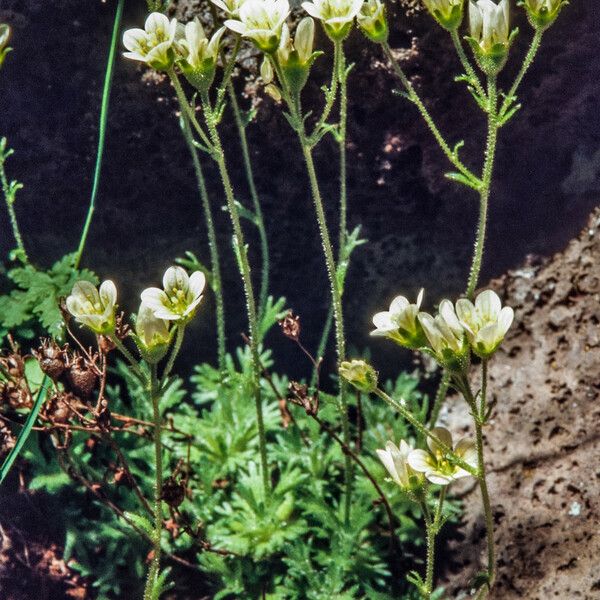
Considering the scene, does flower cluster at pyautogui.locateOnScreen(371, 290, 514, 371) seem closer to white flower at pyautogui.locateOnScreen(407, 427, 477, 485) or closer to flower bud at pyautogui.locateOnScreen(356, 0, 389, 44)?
white flower at pyautogui.locateOnScreen(407, 427, 477, 485)

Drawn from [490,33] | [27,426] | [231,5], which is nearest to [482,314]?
[490,33]

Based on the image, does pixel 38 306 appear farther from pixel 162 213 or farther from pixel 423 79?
pixel 423 79

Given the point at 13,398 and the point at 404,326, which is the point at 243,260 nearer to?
the point at 404,326

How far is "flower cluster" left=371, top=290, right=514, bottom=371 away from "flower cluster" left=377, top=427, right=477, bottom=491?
0.24m

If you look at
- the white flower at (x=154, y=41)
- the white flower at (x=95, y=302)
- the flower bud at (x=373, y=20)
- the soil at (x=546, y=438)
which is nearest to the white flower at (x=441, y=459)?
the soil at (x=546, y=438)

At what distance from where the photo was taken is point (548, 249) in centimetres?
306

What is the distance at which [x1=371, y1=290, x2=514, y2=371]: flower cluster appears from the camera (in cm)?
191

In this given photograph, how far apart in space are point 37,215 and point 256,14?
1478 millimetres

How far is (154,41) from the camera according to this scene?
2238 millimetres

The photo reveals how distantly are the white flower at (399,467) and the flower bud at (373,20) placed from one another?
3.51ft

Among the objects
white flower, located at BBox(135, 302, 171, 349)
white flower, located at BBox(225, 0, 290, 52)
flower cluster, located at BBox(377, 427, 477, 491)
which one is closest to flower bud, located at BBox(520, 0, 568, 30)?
white flower, located at BBox(225, 0, 290, 52)

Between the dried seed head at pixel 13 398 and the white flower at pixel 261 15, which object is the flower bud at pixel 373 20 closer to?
the white flower at pixel 261 15

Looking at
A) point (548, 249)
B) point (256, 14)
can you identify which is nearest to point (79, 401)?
point (256, 14)

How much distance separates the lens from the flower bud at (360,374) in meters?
A: 2.02
